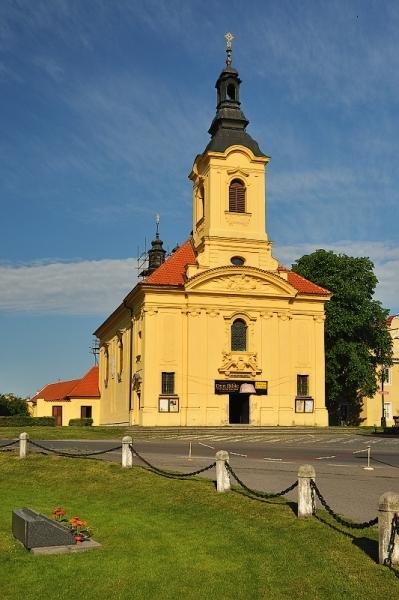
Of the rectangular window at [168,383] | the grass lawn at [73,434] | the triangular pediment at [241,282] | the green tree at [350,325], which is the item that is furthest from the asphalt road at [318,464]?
the green tree at [350,325]

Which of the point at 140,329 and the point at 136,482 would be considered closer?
the point at 136,482

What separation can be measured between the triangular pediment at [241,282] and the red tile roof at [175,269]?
4.72ft

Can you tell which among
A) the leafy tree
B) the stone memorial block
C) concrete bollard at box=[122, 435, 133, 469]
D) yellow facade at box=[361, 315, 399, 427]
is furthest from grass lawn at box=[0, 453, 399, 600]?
the leafy tree

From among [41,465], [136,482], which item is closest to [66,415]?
[41,465]

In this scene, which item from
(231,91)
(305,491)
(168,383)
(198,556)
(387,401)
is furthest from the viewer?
(387,401)

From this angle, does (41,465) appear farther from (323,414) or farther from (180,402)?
(323,414)

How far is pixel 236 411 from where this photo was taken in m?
52.3

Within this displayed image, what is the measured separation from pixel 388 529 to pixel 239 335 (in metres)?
41.5

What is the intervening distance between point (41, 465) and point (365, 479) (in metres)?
10.2

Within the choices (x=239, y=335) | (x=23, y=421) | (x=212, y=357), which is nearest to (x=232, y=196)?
(x=239, y=335)

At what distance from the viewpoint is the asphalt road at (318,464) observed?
53.2ft

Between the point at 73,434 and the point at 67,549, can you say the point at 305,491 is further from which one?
the point at 73,434

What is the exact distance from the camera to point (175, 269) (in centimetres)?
5300

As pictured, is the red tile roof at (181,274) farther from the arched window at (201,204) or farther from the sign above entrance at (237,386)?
the sign above entrance at (237,386)
